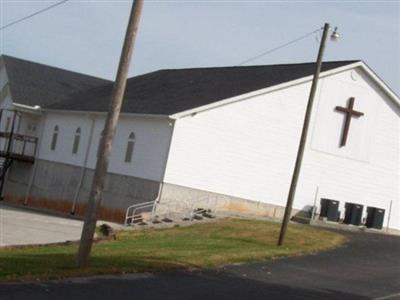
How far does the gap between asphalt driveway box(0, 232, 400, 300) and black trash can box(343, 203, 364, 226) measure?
13860mm

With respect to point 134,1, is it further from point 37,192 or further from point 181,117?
point 37,192

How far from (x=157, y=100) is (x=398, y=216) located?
13.6 m

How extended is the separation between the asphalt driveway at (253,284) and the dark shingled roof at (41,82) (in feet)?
93.0

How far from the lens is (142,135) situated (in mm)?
32844

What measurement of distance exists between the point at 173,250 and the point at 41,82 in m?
30.9

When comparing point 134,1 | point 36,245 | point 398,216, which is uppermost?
point 134,1

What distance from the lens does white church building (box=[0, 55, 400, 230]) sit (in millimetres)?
31578

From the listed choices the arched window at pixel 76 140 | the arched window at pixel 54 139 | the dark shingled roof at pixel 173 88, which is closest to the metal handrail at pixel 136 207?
the dark shingled roof at pixel 173 88

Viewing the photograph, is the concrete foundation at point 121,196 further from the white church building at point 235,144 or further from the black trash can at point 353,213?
the black trash can at point 353,213

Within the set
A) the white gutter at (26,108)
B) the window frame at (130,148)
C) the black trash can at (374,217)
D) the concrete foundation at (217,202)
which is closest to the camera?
the concrete foundation at (217,202)

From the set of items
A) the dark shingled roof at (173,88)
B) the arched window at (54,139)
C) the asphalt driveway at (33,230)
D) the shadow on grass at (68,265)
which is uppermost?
the dark shingled roof at (173,88)

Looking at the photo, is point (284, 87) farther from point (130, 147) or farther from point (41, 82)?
point (41, 82)

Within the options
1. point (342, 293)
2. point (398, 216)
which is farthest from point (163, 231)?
point (398, 216)

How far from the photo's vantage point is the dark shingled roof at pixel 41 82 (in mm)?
45250
